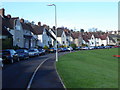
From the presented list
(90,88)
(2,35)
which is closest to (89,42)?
(2,35)

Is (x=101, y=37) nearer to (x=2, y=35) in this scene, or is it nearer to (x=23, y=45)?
(x=23, y=45)

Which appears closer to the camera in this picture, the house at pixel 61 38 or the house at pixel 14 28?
the house at pixel 14 28

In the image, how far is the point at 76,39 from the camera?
114 meters

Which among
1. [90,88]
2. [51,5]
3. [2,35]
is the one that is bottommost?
[90,88]

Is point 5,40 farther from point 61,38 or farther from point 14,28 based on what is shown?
point 61,38

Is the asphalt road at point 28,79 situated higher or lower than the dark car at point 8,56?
lower

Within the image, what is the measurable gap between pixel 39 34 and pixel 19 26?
1808 cm

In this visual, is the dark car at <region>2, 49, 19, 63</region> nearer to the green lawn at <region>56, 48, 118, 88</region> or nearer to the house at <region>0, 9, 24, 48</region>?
the green lawn at <region>56, 48, 118, 88</region>

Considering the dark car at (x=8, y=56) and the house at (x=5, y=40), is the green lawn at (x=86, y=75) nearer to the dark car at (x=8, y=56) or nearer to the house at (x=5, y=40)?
the dark car at (x=8, y=56)

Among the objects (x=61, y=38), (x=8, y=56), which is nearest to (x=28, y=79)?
(x=8, y=56)

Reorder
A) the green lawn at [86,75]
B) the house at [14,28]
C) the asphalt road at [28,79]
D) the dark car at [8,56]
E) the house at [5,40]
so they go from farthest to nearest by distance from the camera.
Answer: the house at [14,28] < the house at [5,40] < the dark car at [8,56] < the green lawn at [86,75] < the asphalt road at [28,79]

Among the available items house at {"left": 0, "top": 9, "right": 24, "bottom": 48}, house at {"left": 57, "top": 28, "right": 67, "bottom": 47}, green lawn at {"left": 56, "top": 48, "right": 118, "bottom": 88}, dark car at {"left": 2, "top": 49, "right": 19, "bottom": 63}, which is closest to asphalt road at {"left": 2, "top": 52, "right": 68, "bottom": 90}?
green lawn at {"left": 56, "top": 48, "right": 118, "bottom": 88}

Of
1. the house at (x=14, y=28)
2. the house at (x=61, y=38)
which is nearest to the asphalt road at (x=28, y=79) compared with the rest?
the house at (x=14, y=28)

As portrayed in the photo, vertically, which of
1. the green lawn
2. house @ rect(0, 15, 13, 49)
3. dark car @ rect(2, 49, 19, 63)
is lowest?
the green lawn
